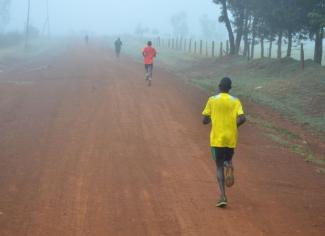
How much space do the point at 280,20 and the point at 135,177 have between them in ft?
73.6

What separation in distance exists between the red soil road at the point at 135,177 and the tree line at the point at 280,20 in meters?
9.53

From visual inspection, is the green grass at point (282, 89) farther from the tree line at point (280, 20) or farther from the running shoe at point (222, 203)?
the running shoe at point (222, 203)

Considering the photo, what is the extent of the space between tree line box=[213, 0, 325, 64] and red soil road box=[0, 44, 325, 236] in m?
9.53

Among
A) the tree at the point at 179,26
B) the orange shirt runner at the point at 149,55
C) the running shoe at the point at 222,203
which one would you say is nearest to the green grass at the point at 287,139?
the running shoe at the point at 222,203

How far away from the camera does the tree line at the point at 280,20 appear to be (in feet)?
88.3

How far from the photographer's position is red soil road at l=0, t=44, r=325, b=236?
25.7 ft

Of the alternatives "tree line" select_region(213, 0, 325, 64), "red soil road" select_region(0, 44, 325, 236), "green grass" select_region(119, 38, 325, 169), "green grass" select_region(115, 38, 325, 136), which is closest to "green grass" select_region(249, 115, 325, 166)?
"green grass" select_region(119, 38, 325, 169)

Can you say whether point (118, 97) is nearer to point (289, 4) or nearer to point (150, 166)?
point (150, 166)

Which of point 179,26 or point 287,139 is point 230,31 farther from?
point 179,26

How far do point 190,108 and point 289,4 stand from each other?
44.7ft

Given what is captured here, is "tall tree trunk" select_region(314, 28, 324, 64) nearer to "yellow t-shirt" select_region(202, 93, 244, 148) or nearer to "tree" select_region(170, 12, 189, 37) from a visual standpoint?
"yellow t-shirt" select_region(202, 93, 244, 148)

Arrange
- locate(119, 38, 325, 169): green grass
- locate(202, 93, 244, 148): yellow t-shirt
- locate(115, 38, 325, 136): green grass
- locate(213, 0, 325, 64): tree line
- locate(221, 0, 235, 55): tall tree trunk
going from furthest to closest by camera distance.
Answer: locate(221, 0, 235, 55): tall tree trunk
locate(213, 0, 325, 64): tree line
locate(115, 38, 325, 136): green grass
locate(119, 38, 325, 169): green grass
locate(202, 93, 244, 148): yellow t-shirt

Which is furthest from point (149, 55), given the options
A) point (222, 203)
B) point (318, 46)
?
point (222, 203)

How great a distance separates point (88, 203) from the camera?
856cm
